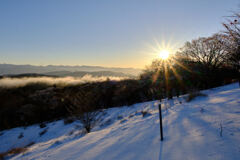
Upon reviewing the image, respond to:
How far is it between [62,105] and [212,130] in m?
30.3

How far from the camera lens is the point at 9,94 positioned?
123 feet

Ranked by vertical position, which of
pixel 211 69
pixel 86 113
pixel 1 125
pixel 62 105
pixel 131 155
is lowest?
pixel 1 125

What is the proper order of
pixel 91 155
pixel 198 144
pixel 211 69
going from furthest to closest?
pixel 211 69 → pixel 91 155 → pixel 198 144

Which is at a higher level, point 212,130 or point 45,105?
point 212,130

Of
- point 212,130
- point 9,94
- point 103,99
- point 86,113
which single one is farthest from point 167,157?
point 9,94

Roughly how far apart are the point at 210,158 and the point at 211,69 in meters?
18.9

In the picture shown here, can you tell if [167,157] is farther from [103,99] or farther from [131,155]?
[103,99]

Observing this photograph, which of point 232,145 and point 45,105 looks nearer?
point 232,145

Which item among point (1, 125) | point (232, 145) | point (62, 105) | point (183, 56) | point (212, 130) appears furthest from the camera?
point (62, 105)

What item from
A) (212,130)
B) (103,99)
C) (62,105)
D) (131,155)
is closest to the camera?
(131,155)

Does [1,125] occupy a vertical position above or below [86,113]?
below

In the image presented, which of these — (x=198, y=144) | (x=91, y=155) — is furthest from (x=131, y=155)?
(x=198, y=144)

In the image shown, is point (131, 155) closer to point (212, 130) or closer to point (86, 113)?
point (212, 130)

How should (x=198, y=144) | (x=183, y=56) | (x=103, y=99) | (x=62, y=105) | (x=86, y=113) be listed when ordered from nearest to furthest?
(x=198, y=144) → (x=86, y=113) → (x=183, y=56) → (x=62, y=105) → (x=103, y=99)
